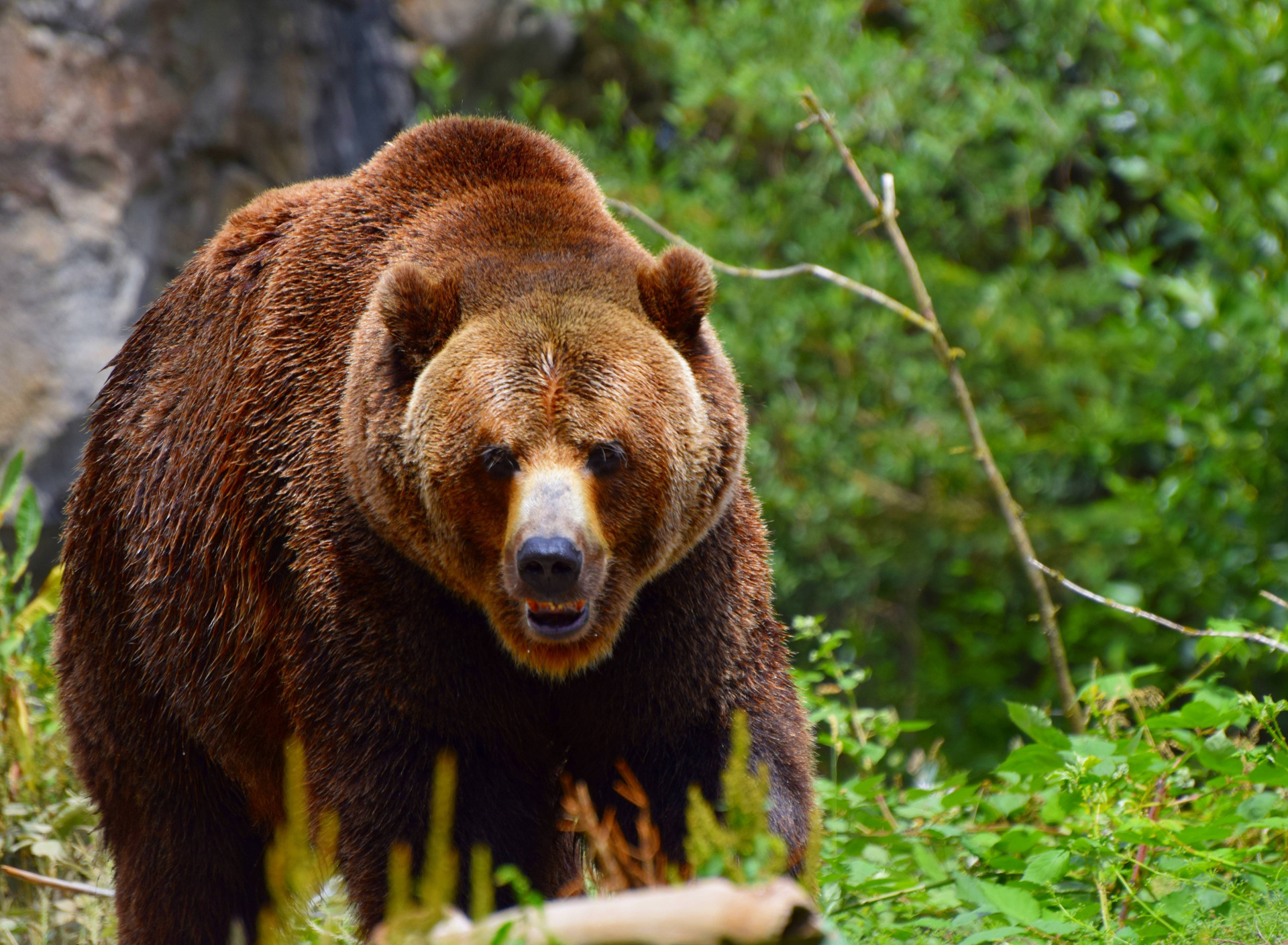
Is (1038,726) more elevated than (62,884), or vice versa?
(1038,726)

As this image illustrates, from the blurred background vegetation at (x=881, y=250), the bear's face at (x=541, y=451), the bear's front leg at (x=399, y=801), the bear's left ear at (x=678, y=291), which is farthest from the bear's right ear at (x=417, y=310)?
the blurred background vegetation at (x=881, y=250)

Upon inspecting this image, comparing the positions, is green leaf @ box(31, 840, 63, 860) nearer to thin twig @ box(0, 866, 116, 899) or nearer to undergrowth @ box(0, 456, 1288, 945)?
undergrowth @ box(0, 456, 1288, 945)

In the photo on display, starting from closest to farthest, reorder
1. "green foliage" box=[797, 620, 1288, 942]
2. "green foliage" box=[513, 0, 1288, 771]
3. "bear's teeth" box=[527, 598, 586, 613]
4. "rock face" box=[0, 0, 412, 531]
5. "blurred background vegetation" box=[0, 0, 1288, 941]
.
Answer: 1. "bear's teeth" box=[527, 598, 586, 613]
2. "green foliage" box=[797, 620, 1288, 942]
3. "blurred background vegetation" box=[0, 0, 1288, 941]
4. "rock face" box=[0, 0, 412, 531]
5. "green foliage" box=[513, 0, 1288, 771]

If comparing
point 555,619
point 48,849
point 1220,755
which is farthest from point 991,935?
point 48,849

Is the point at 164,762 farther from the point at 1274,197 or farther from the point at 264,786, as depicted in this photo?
the point at 1274,197

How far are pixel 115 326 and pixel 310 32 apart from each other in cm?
204

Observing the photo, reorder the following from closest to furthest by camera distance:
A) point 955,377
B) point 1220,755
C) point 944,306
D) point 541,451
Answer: point 541,451, point 1220,755, point 955,377, point 944,306

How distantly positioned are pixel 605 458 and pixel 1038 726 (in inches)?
56.0

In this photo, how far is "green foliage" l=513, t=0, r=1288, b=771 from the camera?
8125mm

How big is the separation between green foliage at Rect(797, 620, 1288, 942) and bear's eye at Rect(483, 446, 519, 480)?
1.34m

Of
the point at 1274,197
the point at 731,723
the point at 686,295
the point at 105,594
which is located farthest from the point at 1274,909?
the point at 1274,197

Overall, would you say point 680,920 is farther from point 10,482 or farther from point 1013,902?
point 10,482

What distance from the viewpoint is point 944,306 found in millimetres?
9000

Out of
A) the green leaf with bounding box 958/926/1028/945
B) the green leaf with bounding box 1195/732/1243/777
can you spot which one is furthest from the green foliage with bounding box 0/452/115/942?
the green leaf with bounding box 1195/732/1243/777
